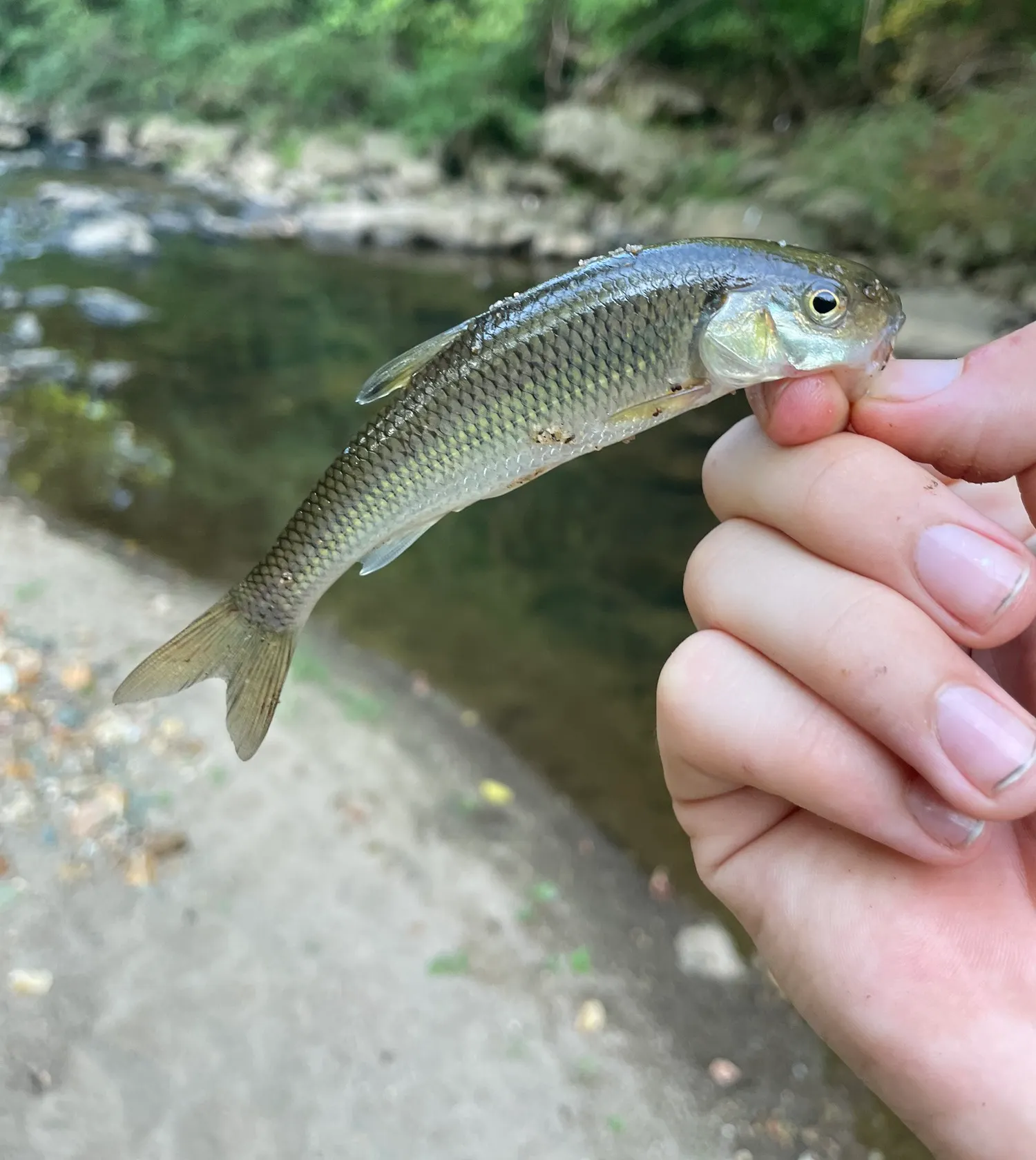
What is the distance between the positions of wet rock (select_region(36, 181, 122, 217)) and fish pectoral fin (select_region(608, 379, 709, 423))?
69.6ft

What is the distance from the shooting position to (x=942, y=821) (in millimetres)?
1457

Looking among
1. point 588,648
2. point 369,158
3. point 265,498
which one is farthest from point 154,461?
point 369,158

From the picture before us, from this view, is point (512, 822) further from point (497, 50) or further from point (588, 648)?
point (497, 50)

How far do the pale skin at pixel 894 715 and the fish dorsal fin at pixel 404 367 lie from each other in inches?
25.8

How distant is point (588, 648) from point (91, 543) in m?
4.54

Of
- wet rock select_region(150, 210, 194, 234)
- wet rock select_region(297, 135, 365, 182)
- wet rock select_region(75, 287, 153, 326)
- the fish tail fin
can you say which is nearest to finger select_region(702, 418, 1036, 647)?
the fish tail fin

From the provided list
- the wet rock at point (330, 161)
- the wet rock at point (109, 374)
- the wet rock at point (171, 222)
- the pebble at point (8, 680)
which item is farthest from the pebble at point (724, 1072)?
the wet rock at point (330, 161)

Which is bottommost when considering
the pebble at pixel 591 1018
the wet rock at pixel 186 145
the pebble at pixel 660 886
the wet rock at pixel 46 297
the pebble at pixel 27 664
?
the wet rock at pixel 186 145

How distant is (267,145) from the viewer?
91.9ft

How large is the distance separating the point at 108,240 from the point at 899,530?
747 inches

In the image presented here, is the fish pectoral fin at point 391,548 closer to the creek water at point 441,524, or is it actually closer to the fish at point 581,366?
the fish at point 581,366

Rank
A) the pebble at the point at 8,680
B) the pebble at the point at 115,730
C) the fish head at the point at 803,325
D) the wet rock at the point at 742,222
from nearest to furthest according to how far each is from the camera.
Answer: the fish head at the point at 803,325, the pebble at the point at 115,730, the pebble at the point at 8,680, the wet rock at the point at 742,222

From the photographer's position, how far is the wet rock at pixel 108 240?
16469 millimetres

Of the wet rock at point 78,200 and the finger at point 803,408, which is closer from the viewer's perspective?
the finger at point 803,408
